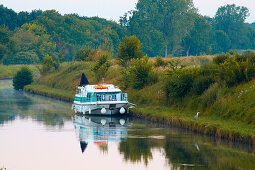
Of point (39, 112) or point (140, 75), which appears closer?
point (140, 75)

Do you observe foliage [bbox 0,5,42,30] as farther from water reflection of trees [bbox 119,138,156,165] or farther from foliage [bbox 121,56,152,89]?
water reflection of trees [bbox 119,138,156,165]

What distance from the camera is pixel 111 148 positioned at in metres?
30.2

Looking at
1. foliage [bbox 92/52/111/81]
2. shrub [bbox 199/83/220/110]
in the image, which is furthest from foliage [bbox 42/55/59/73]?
shrub [bbox 199/83/220/110]

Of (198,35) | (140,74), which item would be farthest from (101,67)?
(198,35)

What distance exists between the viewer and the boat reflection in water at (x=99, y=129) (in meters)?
33.0

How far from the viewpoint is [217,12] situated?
179625mm

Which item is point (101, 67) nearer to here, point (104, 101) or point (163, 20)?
point (104, 101)

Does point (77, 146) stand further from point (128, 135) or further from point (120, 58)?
point (120, 58)

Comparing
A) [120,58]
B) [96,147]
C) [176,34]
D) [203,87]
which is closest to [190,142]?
[96,147]

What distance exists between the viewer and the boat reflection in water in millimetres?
33031

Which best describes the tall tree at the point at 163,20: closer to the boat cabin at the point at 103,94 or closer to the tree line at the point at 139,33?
the tree line at the point at 139,33

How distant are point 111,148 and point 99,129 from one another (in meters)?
8.62

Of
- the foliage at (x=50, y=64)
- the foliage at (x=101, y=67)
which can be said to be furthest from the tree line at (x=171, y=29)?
the foliage at (x=101, y=67)

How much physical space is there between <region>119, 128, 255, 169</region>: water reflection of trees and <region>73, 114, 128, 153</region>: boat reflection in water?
5.44 feet
